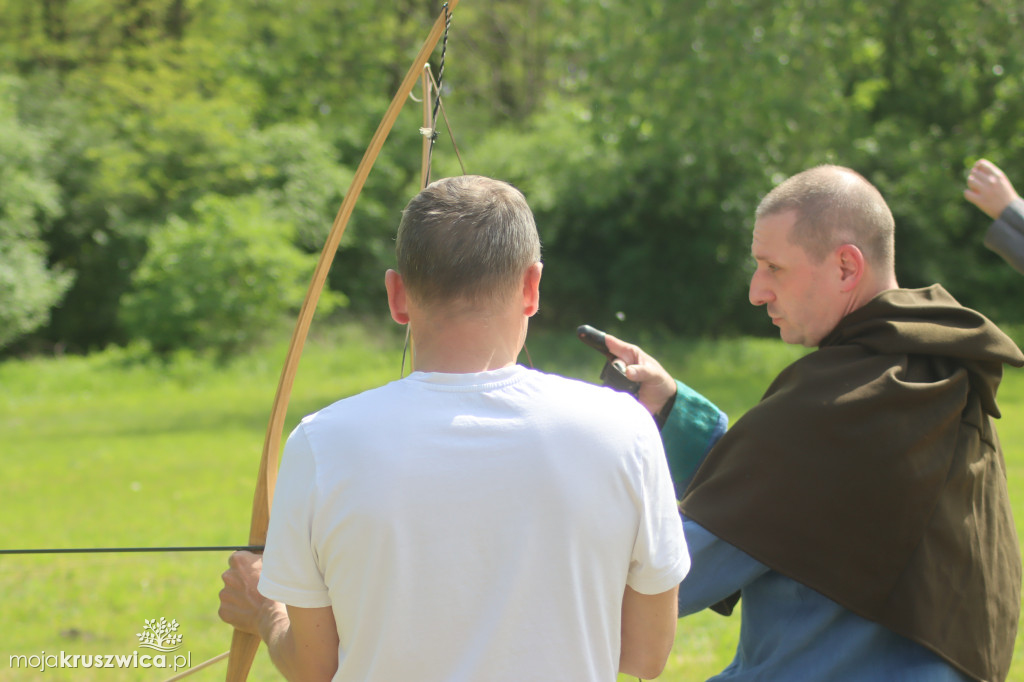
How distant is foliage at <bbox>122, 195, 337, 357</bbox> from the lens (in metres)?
13.9

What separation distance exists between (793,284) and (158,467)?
7.27 metres

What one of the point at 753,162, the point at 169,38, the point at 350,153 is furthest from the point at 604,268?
the point at 169,38

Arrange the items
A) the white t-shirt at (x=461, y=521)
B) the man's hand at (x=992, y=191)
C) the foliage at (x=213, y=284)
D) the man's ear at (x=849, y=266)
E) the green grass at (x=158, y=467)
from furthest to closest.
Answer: the foliage at (x=213, y=284) → the green grass at (x=158, y=467) → the man's hand at (x=992, y=191) → the man's ear at (x=849, y=266) → the white t-shirt at (x=461, y=521)

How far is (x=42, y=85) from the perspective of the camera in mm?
16438

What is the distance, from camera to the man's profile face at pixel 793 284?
181 centimetres

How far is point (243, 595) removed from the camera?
168cm

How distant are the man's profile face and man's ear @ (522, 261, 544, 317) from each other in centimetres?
60

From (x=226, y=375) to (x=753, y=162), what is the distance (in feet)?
29.1

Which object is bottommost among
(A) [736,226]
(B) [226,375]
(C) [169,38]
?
(B) [226,375]

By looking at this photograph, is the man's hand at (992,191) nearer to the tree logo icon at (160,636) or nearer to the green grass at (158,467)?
the green grass at (158,467)

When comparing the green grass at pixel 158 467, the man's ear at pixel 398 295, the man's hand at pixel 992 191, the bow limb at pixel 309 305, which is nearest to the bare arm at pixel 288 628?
the bow limb at pixel 309 305

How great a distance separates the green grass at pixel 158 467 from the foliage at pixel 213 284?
1.44ft

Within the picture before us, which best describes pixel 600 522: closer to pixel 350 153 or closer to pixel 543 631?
pixel 543 631

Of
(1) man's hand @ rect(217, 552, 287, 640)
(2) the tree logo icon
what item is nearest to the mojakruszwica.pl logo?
(2) the tree logo icon
